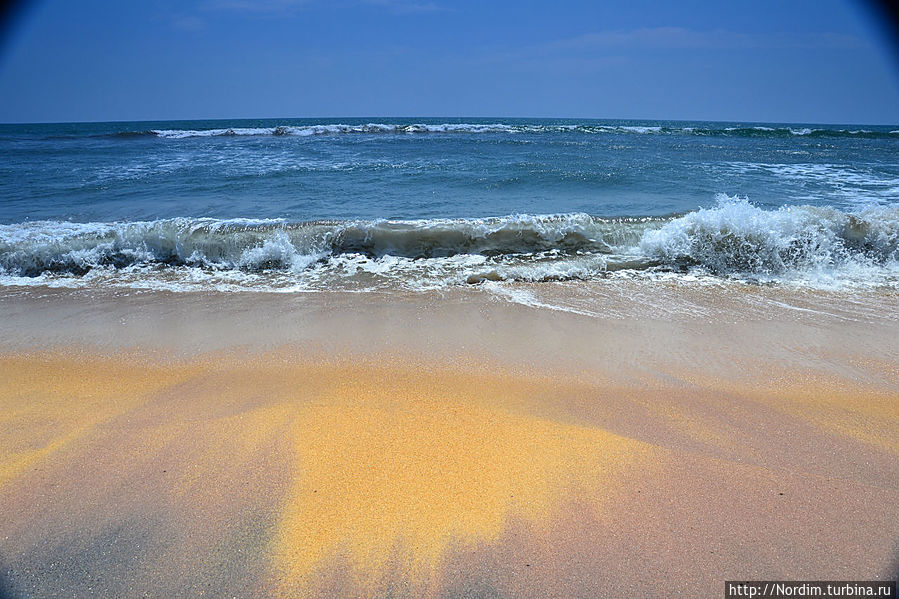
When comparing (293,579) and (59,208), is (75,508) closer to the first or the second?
(293,579)

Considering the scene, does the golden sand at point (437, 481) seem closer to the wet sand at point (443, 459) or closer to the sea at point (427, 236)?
the wet sand at point (443, 459)

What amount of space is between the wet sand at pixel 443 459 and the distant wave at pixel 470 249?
1.79m

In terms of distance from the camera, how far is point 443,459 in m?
2.16

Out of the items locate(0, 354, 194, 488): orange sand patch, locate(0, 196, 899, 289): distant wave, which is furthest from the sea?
locate(0, 354, 194, 488): orange sand patch

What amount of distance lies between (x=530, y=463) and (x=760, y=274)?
15.1 ft

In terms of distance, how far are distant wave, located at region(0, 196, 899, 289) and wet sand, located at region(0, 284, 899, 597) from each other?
5.88 ft

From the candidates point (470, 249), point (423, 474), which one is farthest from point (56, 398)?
point (470, 249)

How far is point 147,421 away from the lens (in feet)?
8.10

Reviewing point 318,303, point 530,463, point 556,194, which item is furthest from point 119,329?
point 556,194

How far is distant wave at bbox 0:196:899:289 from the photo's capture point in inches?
216

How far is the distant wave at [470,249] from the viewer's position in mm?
5488

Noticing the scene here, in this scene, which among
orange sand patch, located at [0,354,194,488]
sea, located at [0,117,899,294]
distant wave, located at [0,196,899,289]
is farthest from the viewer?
distant wave, located at [0,196,899,289]

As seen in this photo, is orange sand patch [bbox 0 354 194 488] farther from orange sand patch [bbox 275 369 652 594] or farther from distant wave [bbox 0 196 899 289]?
distant wave [bbox 0 196 899 289]

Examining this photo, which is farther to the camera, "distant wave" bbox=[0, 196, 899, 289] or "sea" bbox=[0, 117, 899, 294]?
"distant wave" bbox=[0, 196, 899, 289]
